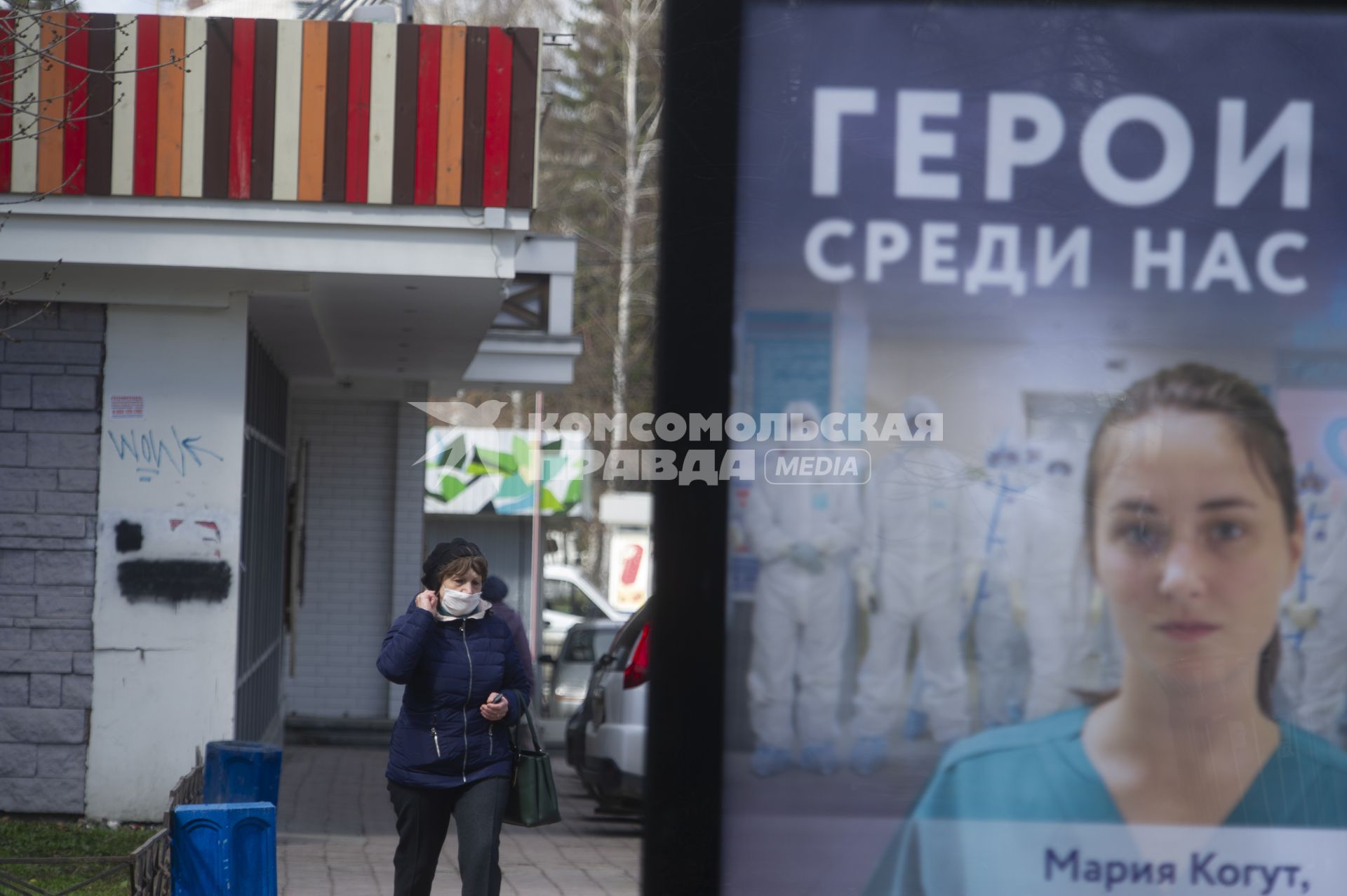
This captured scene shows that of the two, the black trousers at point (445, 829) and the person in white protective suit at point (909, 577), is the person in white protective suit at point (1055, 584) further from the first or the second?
the black trousers at point (445, 829)

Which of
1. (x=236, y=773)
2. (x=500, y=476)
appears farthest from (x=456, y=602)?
(x=500, y=476)

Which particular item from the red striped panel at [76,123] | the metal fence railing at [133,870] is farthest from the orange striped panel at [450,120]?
the metal fence railing at [133,870]

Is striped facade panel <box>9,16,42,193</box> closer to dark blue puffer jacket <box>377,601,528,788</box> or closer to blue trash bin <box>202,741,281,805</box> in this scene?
blue trash bin <box>202,741,281,805</box>

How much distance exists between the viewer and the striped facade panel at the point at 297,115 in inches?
332

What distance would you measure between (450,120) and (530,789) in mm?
4176

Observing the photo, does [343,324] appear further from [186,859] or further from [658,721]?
[658,721]

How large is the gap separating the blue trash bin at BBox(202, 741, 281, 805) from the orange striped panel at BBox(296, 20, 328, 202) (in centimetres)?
307

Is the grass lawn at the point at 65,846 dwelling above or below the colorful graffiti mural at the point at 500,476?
below

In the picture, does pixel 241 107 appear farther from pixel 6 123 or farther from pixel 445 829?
pixel 445 829

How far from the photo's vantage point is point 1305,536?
7.88 feet

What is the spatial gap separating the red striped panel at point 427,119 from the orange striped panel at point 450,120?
2 centimetres

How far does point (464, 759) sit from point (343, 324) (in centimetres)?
598

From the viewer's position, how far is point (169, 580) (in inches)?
356

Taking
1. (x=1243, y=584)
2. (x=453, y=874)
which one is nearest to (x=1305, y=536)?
(x=1243, y=584)
